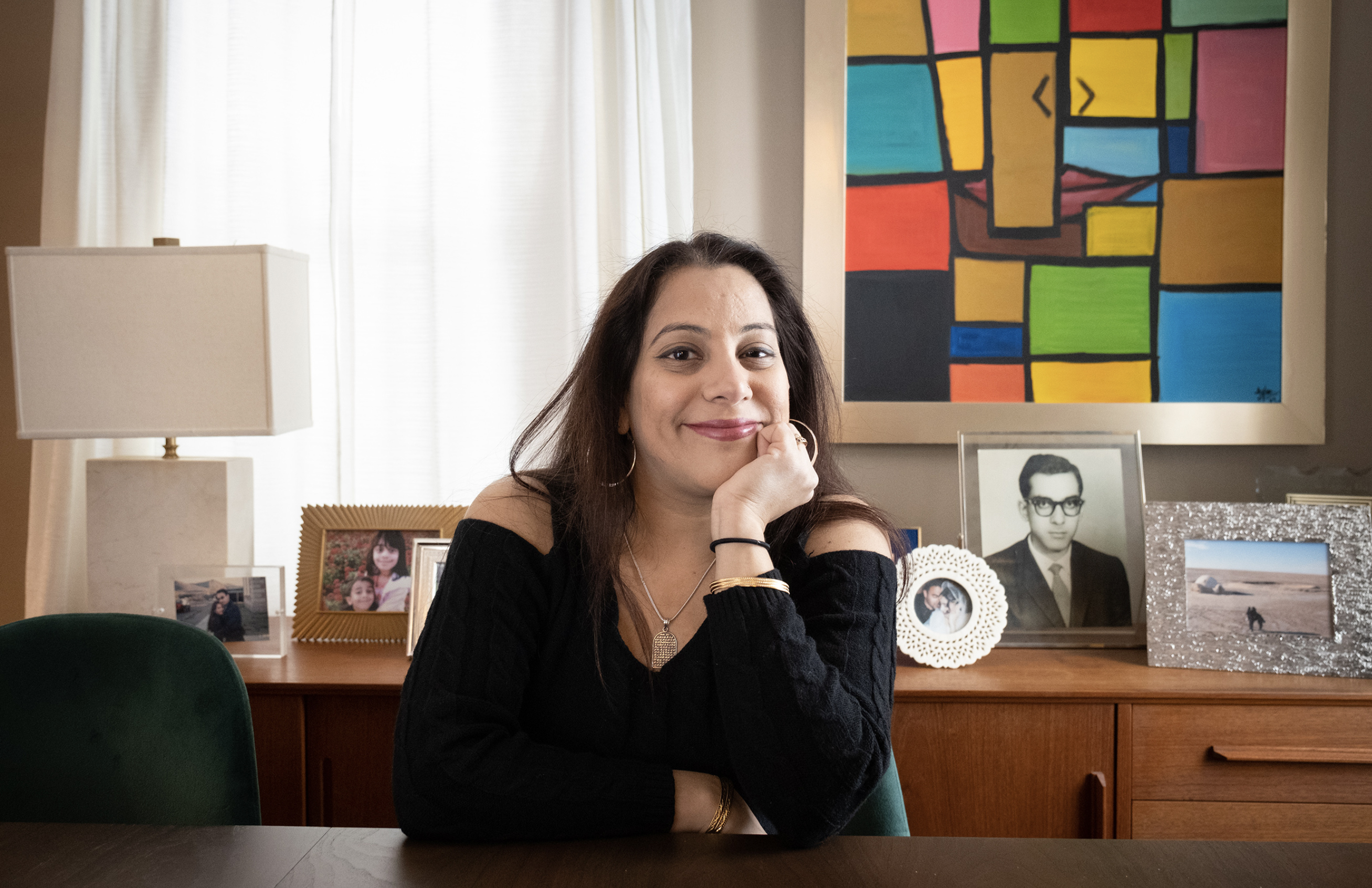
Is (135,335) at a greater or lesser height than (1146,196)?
lesser

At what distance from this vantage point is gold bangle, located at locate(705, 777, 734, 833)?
3.69 ft

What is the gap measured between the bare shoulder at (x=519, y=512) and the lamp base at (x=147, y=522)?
2.78 ft

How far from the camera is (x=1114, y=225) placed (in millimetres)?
2068

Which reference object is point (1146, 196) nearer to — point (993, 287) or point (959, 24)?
point (993, 287)

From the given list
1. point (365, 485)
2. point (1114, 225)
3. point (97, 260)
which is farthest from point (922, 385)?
point (97, 260)

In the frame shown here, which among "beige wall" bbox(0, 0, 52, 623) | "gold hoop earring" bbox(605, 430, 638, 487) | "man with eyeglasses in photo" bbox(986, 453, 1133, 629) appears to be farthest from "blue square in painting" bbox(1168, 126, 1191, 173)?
"beige wall" bbox(0, 0, 52, 623)

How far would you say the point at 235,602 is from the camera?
6.08ft

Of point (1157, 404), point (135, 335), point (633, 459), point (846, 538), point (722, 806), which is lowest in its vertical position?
point (722, 806)

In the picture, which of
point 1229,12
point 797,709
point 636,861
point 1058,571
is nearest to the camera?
point 636,861

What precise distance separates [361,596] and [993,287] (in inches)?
60.4

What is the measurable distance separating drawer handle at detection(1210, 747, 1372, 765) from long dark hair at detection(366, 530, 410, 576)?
5.22 ft

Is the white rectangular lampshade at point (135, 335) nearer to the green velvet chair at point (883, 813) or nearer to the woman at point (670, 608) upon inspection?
the woman at point (670, 608)

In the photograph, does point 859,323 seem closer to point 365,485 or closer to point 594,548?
point 594,548

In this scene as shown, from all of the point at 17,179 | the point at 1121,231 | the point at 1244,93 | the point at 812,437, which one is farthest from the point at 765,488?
the point at 17,179
